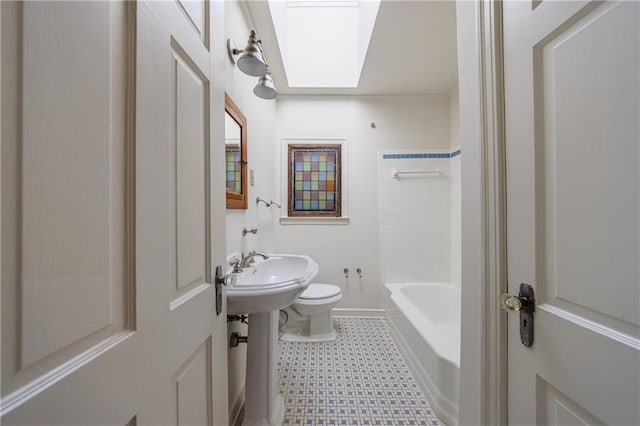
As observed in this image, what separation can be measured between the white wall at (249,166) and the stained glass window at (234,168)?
150 mm

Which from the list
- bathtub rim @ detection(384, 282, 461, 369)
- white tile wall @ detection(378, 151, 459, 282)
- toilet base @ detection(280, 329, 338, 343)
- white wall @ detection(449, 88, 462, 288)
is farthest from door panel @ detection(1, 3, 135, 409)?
white wall @ detection(449, 88, 462, 288)

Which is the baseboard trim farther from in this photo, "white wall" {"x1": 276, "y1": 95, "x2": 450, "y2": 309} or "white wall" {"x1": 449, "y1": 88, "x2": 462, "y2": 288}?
"white wall" {"x1": 449, "y1": 88, "x2": 462, "y2": 288}

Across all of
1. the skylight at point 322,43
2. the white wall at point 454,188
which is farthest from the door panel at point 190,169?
the white wall at point 454,188

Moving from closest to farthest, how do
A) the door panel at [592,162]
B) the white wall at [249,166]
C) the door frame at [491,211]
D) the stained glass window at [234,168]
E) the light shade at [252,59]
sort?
1. the door panel at [592,162]
2. the door frame at [491,211]
3. the light shade at [252,59]
4. the white wall at [249,166]
5. the stained glass window at [234,168]

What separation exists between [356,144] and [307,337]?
6.43 feet

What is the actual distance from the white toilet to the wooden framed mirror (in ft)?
3.38

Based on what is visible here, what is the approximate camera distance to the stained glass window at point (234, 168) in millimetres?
1501

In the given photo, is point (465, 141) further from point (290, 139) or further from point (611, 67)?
point (290, 139)

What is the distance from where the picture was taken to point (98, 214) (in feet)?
1.29

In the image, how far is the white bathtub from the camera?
4.63ft

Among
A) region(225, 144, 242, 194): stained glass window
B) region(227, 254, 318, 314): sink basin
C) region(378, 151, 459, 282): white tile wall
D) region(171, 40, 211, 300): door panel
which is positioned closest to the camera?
region(171, 40, 211, 300): door panel

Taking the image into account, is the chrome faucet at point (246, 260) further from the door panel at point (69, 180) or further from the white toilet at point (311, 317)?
the door panel at point (69, 180)

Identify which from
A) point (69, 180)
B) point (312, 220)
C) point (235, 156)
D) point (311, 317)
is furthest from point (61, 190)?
point (312, 220)

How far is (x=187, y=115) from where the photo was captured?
66 centimetres
